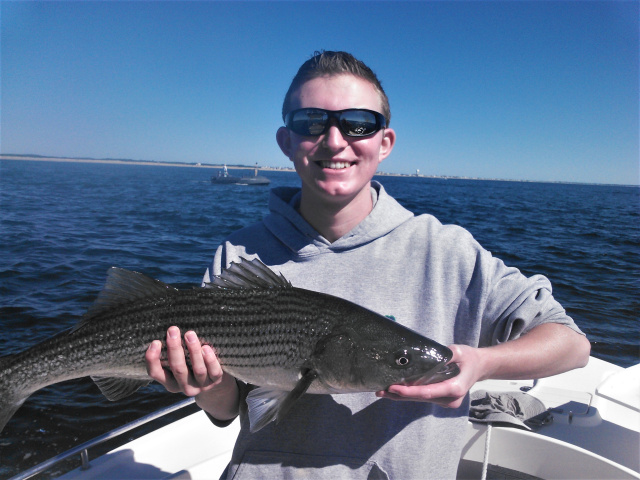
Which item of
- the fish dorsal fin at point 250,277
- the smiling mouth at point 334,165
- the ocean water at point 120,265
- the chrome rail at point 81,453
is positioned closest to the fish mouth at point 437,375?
the fish dorsal fin at point 250,277

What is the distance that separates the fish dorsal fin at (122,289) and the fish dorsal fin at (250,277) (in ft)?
1.43

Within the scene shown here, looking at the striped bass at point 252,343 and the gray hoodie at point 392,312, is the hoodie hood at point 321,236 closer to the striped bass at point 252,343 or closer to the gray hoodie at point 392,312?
the gray hoodie at point 392,312

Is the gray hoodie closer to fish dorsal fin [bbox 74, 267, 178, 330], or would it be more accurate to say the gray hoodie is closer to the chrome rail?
fish dorsal fin [bbox 74, 267, 178, 330]

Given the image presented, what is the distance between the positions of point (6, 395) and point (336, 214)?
2.71 metres

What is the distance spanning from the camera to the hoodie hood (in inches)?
125

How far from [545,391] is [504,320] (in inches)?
133

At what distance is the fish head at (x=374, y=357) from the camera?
2.53m

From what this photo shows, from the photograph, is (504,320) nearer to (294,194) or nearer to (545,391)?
(294,194)

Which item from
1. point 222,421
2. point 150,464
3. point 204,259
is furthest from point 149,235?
point 222,421

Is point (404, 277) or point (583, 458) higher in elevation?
point (404, 277)

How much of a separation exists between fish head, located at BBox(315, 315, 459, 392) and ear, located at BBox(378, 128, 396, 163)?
1.41m

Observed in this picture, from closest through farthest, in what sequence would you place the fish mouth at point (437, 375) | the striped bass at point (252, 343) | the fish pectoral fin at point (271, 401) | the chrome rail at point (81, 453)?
1. the fish mouth at point (437, 375)
2. the fish pectoral fin at point (271, 401)
3. the striped bass at point (252, 343)
4. the chrome rail at point (81, 453)

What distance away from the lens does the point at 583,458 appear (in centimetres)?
383

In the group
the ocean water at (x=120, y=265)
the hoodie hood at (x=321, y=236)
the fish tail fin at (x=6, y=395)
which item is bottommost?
the ocean water at (x=120, y=265)
